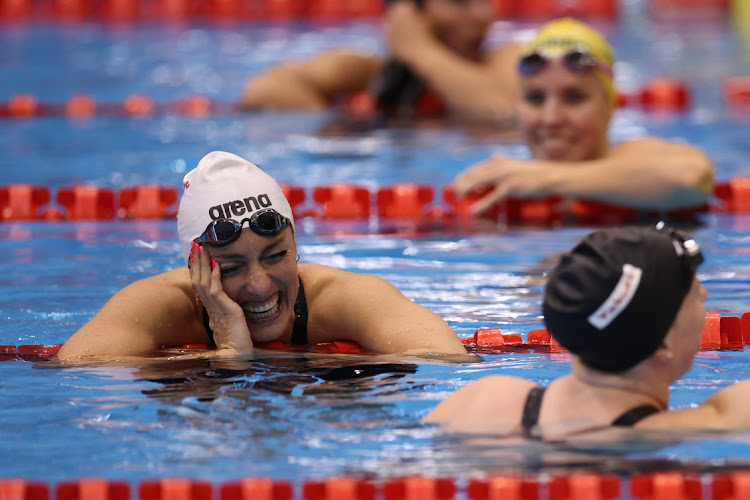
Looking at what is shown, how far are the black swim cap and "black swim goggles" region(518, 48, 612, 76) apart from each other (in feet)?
9.63

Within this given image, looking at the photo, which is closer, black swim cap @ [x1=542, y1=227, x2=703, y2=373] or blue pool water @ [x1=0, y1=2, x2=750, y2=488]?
black swim cap @ [x1=542, y1=227, x2=703, y2=373]

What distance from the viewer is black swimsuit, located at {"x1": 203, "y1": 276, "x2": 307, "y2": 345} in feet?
13.3

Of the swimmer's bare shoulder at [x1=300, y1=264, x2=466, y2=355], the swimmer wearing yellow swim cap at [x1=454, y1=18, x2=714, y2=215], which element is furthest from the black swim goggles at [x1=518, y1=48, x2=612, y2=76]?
the swimmer's bare shoulder at [x1=300, y1=264, x2=466, y2=355]

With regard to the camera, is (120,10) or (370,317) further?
(120,10)

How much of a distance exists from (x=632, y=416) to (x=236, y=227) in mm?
1365

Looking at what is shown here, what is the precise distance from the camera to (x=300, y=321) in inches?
160

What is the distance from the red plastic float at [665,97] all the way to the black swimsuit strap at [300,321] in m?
5.07

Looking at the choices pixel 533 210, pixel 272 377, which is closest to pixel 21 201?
pixel 533 210

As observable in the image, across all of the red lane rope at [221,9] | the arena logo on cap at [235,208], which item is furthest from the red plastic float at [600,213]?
the red lane rope at [221,9]

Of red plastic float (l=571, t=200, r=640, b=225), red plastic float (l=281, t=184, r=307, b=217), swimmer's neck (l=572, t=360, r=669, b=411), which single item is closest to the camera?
swimmer's neck (l=572, t=360, r=669, b=411)

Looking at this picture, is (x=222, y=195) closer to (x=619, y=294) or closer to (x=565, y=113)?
(x=619, y=294)

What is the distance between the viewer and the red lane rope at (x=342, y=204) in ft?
20.0

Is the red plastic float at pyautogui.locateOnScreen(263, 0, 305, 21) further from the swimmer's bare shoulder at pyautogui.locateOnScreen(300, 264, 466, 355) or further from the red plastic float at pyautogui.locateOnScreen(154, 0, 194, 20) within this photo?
the swimmer's bare shoulder at pyautogui.locateOnScreen(300, 264, 466, 355)

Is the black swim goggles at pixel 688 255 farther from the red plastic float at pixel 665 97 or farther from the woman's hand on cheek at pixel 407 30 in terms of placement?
the red plastic float at pixel 665 97
